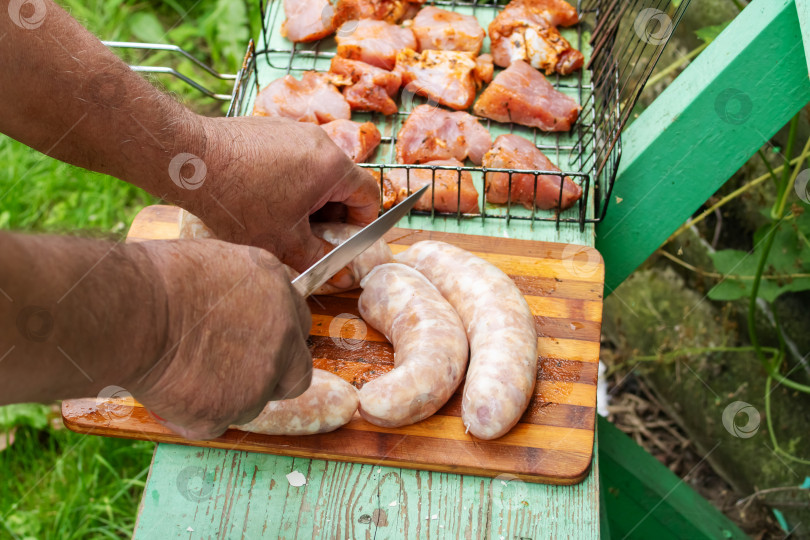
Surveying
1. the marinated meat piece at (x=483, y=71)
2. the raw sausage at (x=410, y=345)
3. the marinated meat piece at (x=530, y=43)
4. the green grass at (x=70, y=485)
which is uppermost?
the marinated meat piece at (x=530, y=43)

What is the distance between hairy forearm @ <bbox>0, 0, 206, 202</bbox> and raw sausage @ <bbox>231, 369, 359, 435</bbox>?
2.27 feet

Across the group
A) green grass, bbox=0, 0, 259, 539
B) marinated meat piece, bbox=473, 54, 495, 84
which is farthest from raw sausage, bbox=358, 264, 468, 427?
marinated meat piece, bbox=473, 54, 495, 84

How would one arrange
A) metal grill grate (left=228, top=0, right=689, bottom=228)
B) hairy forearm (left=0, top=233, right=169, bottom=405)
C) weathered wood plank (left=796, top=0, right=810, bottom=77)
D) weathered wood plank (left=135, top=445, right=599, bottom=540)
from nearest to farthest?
hairy forearm (left=0, top=233, right=169, bottom=405), weathered wood plank (left=135, top=445, right=599, bottom=540), weathered wood plank (left=796, top=0, right=810, bottom=77), metal grill grate (left=228, top=0, right=689, bottom=228)

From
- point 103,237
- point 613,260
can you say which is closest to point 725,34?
point 613,260

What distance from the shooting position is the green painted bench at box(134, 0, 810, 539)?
1865mm

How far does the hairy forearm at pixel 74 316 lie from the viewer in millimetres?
1143

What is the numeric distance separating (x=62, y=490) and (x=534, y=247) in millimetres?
2551

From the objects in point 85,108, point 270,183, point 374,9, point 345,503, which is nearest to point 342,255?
point 270,183

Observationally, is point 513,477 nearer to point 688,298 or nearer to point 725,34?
point 725,34

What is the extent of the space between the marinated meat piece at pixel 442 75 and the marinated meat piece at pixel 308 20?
1.34ft

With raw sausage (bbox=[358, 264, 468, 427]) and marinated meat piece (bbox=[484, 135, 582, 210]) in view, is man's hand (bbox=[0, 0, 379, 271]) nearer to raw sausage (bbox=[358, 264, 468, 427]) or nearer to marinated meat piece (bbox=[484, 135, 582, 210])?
raw sausage (bbox=[358, 264, 468, 427])

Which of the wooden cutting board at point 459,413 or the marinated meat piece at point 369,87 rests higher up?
the marinated meat piece at point 369,87

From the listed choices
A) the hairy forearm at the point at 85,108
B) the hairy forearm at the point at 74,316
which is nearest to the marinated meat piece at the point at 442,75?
the hairy forearm at the point at 85,108

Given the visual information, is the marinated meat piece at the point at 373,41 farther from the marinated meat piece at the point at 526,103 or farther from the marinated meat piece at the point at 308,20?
the marinated meat piece at the point at 526,103
